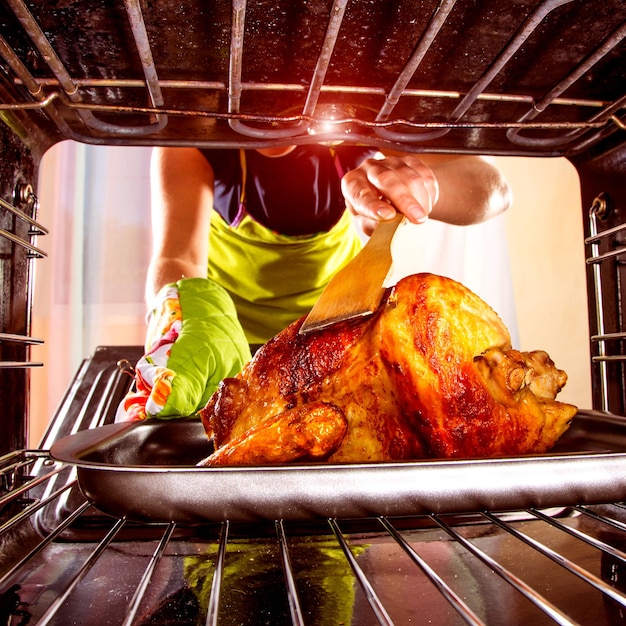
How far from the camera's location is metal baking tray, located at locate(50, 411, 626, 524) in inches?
20.9

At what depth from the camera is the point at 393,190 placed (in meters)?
0.92

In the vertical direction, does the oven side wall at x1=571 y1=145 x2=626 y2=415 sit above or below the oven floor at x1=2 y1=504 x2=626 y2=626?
above

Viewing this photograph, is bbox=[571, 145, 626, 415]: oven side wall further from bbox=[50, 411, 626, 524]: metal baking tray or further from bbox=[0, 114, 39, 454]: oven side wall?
bbox=[0, 114, 39, 454]: oven side wall

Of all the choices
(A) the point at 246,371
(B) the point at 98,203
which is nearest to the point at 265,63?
(A) the point at 246,371

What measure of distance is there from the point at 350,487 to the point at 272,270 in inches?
60.9

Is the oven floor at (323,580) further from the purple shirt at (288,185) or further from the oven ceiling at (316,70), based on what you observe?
the purple shirt at (288,185)

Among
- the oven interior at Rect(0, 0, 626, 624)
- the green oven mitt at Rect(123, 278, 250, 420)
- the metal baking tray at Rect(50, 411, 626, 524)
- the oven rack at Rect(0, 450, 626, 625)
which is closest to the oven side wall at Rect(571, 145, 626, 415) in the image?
the oven interior at Rect(0, 0, 626, 624)

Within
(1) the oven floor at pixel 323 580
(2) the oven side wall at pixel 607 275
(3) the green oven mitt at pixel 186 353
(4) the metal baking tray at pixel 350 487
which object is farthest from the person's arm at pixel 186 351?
(2) the oven side wall at pixel 607 275

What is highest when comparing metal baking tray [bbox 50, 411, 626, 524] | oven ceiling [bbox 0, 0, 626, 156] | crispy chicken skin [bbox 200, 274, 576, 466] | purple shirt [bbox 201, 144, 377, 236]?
purple shirt [bbox 201, 144, 377, 236]

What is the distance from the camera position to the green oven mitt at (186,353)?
1030 mm

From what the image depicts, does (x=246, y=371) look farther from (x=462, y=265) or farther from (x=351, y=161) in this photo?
(x=462, y=265)

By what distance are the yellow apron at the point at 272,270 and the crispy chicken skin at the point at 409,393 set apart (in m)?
1.14

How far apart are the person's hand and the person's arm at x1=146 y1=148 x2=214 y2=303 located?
0.80m

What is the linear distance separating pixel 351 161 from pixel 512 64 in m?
1.27
